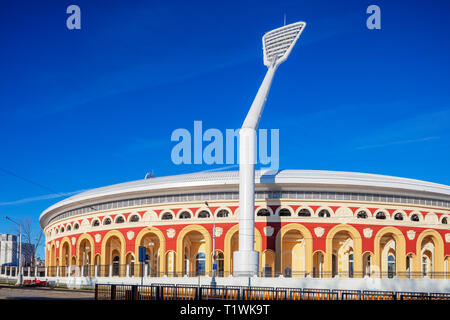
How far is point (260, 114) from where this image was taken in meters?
49.3

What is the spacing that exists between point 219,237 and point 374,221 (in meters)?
16.2

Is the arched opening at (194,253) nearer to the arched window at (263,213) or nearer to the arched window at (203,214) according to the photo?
the arched window at (203,214)

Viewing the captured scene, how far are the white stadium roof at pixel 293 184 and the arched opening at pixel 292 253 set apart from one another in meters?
6.47

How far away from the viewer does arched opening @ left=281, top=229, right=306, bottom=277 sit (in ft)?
191

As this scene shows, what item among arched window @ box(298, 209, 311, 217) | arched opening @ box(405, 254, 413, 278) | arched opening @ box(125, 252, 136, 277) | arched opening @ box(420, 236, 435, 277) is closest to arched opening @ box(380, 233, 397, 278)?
arched opening @ box(405, 254, 413, 278)

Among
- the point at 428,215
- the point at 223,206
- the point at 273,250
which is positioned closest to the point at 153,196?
the point at 223,206

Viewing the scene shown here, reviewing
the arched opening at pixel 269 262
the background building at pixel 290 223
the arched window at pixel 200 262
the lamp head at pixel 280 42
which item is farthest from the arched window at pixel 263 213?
the lamp head at pixel 280 42

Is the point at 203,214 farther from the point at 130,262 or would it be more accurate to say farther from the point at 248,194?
the point at 130,262

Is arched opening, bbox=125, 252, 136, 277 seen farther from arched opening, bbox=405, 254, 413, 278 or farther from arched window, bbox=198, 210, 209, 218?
arched opening, bbox=405, 254, 413, 278

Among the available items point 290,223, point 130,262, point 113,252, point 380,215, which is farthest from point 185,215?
point 380,215

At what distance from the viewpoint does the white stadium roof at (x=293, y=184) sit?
54.7 metres

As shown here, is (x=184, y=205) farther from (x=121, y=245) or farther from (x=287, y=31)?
(x=287, y=31)
